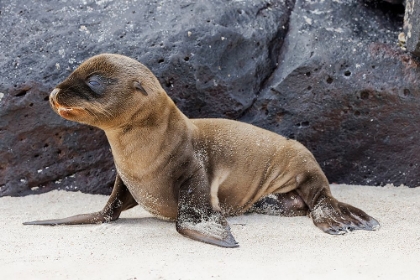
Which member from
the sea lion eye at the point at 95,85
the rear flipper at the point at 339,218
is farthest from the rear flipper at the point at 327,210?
the sea lion eye at the point at 95,85

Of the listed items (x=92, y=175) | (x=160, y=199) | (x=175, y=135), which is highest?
(x=175, y=135)

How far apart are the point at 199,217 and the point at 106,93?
1.00 m

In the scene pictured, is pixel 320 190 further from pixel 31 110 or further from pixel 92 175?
pixel 31 110

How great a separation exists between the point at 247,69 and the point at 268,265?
2443 millimetres

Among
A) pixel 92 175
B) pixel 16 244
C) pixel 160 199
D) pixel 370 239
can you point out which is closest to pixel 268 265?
pixel 370 239

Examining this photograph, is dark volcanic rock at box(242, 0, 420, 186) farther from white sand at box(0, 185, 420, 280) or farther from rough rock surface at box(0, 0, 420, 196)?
white sand at box(0, 185, 420, 280)

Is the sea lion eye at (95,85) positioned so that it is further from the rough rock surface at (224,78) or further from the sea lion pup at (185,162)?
the rough rock surface at (224,78)

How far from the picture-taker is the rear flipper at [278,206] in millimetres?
5035

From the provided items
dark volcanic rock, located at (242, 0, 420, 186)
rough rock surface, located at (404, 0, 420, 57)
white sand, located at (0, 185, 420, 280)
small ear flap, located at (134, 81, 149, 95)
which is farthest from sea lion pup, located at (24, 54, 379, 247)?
rough rock surface, located at (404, 0, 420, 57)

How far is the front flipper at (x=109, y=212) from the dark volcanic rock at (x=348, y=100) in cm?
133

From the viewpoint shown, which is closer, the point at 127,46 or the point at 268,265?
the point at 268,265

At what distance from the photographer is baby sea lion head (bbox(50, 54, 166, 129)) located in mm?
4242

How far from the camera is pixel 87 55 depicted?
555 centimetres

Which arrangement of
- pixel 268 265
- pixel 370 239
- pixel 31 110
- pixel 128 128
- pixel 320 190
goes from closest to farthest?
pixel 268 265
pixel 370 239
pixel 128 128
pixel 320 190
pixel 31 110
